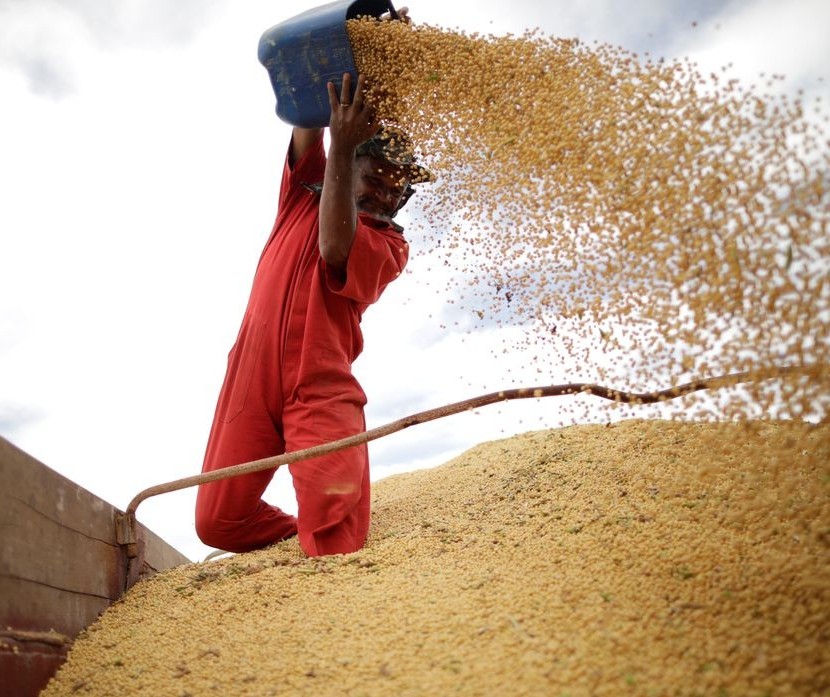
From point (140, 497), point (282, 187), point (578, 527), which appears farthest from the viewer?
point (282, 187)

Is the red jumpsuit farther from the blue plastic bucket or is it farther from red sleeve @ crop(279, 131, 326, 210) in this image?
the blue plastic bucket

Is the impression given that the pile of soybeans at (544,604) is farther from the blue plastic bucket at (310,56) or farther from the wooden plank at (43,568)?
the blue plastic bucket at (310,56)

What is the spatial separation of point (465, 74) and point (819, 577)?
1.57m

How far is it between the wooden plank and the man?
0.54 m

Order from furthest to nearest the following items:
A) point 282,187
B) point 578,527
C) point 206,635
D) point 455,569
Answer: point 282,187, point 578,527, point 455,569, point 206,635

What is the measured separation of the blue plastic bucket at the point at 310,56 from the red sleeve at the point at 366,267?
1.37 feet

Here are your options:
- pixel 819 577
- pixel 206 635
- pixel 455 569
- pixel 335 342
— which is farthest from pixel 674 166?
pixel 206 635

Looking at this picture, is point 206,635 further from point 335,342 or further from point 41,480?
point 335,342

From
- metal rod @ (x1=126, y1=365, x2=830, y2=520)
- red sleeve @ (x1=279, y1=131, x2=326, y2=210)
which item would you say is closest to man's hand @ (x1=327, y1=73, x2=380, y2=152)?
red sleeve @ (x1=279, y1=131, x2=326, y2=210)

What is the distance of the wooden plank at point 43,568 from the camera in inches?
61.6

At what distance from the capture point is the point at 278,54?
226 cm

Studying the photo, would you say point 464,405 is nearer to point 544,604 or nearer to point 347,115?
point 544,604

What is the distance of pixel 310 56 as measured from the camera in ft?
7.28

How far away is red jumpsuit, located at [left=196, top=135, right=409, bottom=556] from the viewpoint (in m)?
2.31
